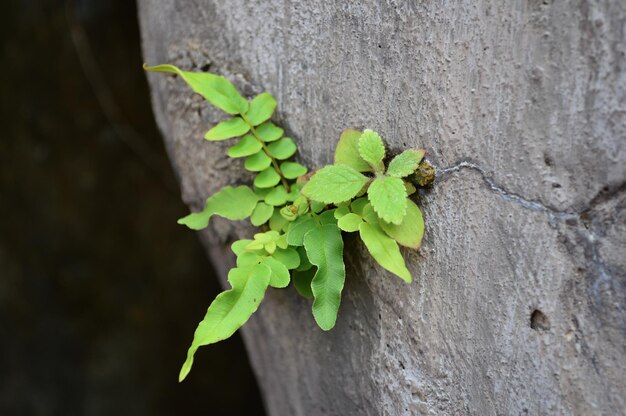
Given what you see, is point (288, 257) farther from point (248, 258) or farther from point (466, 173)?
point (466, 173)

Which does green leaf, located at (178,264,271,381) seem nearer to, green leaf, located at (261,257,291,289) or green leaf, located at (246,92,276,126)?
green leaf, located at (261,257,291,289)

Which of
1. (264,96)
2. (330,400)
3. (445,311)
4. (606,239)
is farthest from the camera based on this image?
(330,400)

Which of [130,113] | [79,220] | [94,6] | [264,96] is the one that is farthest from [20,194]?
[264,96]

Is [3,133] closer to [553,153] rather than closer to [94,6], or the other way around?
[94,6]

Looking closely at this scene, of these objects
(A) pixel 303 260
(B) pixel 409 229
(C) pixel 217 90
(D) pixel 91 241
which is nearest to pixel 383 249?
(B) pixel 409 229

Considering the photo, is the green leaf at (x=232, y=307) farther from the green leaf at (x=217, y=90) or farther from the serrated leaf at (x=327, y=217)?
the green leaf at (x=217, y=90)

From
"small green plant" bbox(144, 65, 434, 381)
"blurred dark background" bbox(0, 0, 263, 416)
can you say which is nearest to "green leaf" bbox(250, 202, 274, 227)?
"small green plant" bbox(144, 65, 434, 381)
